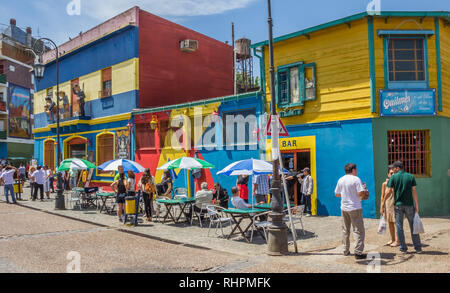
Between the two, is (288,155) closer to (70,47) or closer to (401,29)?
(401,29)

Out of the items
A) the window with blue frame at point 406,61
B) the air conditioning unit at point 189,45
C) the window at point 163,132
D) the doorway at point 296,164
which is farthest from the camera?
the air conditioning unit at point 189,45

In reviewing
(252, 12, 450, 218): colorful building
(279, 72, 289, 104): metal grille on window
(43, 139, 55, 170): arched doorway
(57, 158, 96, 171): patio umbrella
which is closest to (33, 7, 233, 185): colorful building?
(43, 139, 55, 170): arched doorway

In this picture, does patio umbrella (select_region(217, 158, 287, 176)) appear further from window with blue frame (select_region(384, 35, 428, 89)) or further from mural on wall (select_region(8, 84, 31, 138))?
mural on wall (select_region(8, 84, 31, 138))

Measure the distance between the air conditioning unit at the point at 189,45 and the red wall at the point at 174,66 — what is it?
539mm

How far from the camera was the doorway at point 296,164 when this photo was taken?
13750 mm

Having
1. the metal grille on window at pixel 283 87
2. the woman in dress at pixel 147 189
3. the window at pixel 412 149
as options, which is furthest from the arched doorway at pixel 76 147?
the window at pixel 412 149

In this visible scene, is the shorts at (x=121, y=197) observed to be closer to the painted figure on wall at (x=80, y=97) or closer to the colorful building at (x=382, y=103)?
the colorful building at (x=382, y=103)

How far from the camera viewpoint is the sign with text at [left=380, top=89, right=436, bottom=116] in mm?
12188

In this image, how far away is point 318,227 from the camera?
10.8m

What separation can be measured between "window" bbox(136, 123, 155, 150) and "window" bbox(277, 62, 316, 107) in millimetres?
7832

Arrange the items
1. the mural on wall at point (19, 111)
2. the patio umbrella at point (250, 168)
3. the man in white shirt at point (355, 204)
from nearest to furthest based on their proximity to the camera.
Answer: the man in white shirt at point (355, 204)
the patio umbrella at point (250, 168)
the mural on wall at point (19, 111)

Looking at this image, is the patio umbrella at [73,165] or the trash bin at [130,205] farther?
the patio umbrella at [73,165]

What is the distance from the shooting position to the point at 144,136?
64.7 ft
